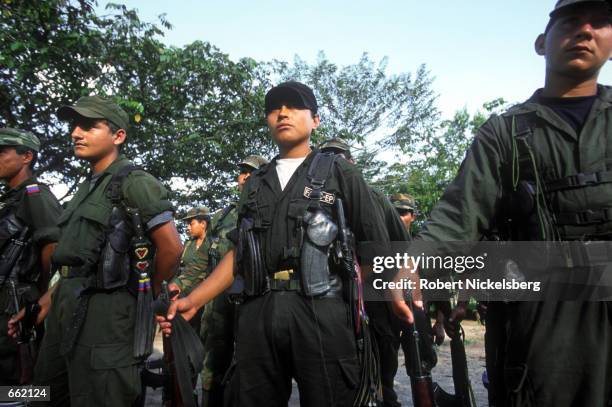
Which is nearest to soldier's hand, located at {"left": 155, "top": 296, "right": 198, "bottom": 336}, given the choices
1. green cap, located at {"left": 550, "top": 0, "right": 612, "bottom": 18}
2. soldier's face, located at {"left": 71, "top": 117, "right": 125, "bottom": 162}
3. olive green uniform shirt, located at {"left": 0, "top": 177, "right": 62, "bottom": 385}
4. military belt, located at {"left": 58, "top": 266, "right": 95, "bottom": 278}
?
military belt, located at {"left": 58, "top": 266, "right": 95, "bottom": 278}

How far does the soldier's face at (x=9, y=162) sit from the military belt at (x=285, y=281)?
3.01 m

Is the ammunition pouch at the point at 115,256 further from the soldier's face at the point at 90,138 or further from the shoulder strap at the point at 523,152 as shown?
the shoulder strap at the point at 523,152

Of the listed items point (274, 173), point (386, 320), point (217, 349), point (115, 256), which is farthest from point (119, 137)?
point (386, 320)

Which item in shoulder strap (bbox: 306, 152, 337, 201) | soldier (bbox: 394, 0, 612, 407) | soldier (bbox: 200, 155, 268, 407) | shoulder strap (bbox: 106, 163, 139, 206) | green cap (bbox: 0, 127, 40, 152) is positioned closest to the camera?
soldier (bbox: 394, 0, 612, 407)

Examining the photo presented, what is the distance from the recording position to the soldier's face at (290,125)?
3082 mm

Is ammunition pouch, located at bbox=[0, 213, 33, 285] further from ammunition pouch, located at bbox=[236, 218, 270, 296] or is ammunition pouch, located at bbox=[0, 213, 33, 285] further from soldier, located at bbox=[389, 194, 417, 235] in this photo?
soldier, located at bbox=[389, 194, 417, 235]

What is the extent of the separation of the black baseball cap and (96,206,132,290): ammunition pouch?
1.14 meters

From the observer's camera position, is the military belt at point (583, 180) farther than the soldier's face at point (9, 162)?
No

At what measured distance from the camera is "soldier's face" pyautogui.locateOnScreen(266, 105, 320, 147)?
3.08 metres

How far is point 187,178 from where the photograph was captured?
13.8 meters

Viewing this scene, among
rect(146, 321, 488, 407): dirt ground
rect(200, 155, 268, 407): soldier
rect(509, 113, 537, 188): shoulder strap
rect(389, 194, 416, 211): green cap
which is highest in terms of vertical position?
rect(389, 194, 416, 211): green cap

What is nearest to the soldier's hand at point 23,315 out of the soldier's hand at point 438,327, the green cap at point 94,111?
the green cap at point 94,111

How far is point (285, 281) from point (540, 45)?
164 cm

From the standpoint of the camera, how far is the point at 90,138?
3.53 metres
